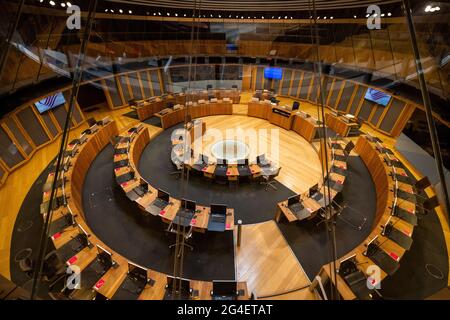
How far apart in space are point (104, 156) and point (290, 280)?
904 cm

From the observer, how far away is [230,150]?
35.9ft

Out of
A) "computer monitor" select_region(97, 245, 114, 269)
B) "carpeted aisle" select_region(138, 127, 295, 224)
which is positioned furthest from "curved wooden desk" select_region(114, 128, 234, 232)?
"computer monitor" select_region(97, 245, 114, 269)

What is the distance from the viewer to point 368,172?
936 cm

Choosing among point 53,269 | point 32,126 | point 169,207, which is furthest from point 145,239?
point 32,126

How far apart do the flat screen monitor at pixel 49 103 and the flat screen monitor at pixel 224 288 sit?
441 inches

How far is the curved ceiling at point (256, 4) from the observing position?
1196cm

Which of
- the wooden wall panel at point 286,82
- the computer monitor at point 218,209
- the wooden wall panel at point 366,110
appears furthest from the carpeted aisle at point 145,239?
the wooden wall panel at point 286,82

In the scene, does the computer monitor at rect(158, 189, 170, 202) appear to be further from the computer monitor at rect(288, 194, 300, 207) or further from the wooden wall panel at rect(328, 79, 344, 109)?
the wooden wall panel at rect(328, 79, 344, 109)

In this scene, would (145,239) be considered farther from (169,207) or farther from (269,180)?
(269,180)

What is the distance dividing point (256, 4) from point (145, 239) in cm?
1482

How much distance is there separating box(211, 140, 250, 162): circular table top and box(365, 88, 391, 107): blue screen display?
7908 mm

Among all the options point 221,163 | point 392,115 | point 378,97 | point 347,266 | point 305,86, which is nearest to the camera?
point 347,266

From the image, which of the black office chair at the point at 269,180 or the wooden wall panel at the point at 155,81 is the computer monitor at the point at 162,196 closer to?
A: the black office chair at the point at 269,180

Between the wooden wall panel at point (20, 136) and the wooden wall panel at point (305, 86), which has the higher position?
the wooden wall panel at point (305, 86)
